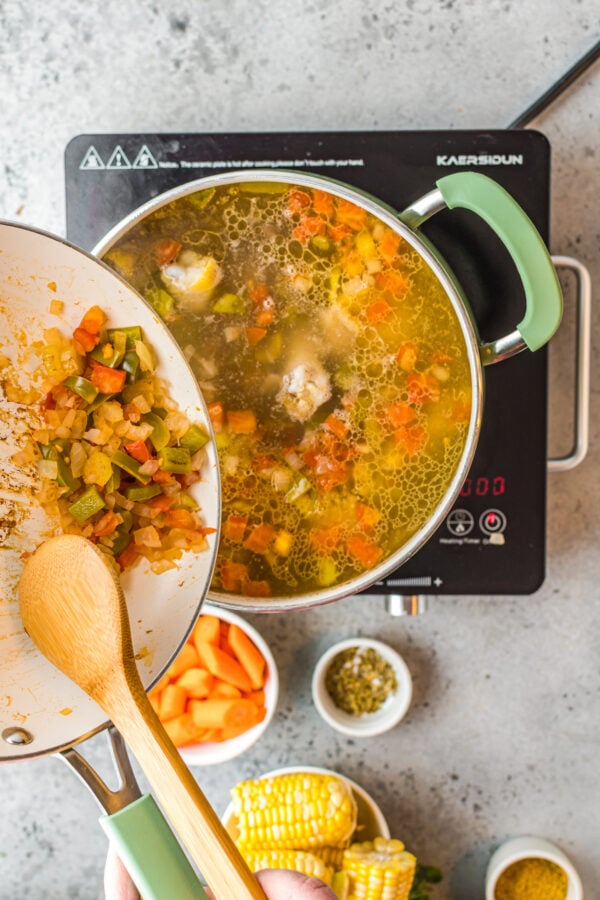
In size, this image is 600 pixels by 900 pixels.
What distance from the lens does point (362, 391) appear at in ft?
3.22

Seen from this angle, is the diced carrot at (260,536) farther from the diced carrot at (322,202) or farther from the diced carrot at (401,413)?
the diced carrot at (322,202)

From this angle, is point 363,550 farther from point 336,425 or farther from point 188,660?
point 188,660

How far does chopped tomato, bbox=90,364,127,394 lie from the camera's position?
2.62 ft

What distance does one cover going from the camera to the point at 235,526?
3.25 feet

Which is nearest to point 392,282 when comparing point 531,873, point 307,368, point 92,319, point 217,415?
point 307,368

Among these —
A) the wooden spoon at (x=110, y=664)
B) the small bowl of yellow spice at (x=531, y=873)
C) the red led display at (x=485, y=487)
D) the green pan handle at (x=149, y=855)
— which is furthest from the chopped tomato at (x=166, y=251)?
the small bowl of yellow spice at (x=531, y=873)

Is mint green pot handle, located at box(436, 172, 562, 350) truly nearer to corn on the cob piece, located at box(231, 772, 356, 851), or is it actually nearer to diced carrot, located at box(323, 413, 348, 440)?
diced carrot, located at box(323, 413, 348, 440)

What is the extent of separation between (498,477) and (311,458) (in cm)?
26

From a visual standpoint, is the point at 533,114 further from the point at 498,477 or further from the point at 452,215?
the point at 498,477

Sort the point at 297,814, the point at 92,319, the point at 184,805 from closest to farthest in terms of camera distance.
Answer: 1. the point at 184,805
2. the point at 92,319
3. the point at 297,814

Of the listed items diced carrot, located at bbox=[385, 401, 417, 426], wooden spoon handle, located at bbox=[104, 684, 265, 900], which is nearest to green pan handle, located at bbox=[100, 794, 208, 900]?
wooden spoon handle, located at bbox=[104, 684, 265, 900]

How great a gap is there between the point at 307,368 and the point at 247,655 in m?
0.43

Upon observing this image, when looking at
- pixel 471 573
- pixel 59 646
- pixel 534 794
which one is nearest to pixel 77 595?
pixel 59 646

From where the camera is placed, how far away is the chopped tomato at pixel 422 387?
3.18 ft
